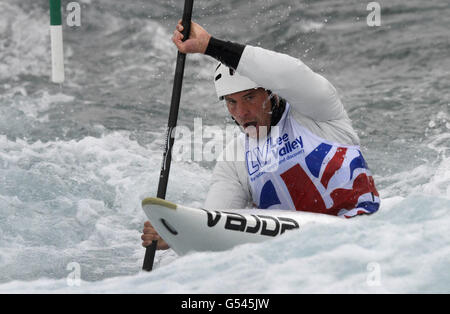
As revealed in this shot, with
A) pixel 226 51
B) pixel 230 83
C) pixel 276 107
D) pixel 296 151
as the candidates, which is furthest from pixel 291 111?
pixel 226 51

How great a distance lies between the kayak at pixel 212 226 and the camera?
353 cm

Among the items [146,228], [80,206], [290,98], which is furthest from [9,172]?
[290,98]

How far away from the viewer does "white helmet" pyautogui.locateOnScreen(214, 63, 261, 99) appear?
3.88 m

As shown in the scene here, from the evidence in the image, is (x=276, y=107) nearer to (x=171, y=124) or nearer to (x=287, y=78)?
(x=287, y=78)

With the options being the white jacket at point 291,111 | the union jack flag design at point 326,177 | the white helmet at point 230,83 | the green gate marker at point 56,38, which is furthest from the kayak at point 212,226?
the green gate marker at point 56,38

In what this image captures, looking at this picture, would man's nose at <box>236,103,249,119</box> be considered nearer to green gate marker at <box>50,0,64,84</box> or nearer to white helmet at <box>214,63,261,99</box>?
white helmet at <box>214,63,261,99</box>

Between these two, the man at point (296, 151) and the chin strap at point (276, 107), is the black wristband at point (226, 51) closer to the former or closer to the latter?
the man at point (296, 151)

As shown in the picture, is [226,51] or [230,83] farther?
[230,83]

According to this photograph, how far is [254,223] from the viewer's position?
3654 mm

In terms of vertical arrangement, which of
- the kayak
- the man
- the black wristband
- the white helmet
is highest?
the black wristband

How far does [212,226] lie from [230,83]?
74 cm

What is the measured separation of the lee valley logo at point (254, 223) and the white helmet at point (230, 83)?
629 millimetres

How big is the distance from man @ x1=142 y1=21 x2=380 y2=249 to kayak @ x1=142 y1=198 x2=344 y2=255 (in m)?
0.27

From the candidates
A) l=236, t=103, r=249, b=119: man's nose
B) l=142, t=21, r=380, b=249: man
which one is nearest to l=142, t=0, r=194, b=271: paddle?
l=142, t=21, r=380, b=249: man
